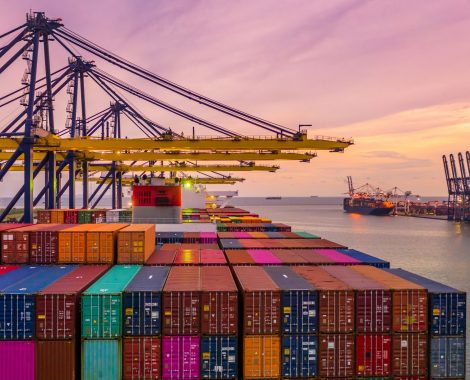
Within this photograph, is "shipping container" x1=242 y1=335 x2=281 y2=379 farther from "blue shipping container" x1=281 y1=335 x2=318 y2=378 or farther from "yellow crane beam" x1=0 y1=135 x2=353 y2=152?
"yellow crane beam" x1=0 y1=135 x2=353 y2=152

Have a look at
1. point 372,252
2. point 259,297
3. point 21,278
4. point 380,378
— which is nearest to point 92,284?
point 21,278

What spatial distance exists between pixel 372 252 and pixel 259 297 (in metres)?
67.5

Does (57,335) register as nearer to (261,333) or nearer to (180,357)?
(180,357)

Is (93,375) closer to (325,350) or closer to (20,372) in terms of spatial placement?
(20,372)

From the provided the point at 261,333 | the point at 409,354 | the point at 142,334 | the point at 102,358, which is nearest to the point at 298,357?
the point at 261,333

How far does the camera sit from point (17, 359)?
42.9 ft

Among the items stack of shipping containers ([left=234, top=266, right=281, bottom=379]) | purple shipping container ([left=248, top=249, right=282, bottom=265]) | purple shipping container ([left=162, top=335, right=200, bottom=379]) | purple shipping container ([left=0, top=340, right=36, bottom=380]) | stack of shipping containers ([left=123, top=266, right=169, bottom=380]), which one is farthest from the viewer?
purple shipping container ([left=248, top=249, right=282, bottom=265])

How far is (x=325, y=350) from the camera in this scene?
13797mm

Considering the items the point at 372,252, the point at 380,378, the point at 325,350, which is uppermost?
the point at 325,350

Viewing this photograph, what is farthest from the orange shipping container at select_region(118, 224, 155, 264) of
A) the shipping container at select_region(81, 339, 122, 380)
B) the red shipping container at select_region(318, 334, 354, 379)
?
the red shipping container at select_region(318, 334, 354, 379)

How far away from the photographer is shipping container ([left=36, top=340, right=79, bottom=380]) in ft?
42.6

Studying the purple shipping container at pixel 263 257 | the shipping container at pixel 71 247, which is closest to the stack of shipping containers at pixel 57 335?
the shipping container at pixel 71 247

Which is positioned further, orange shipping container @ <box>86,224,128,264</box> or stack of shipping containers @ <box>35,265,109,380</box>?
orange shipping container @ <box>86,224,128,264</box>

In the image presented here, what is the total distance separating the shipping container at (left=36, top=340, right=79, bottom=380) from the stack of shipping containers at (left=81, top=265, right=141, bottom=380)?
40 cm
